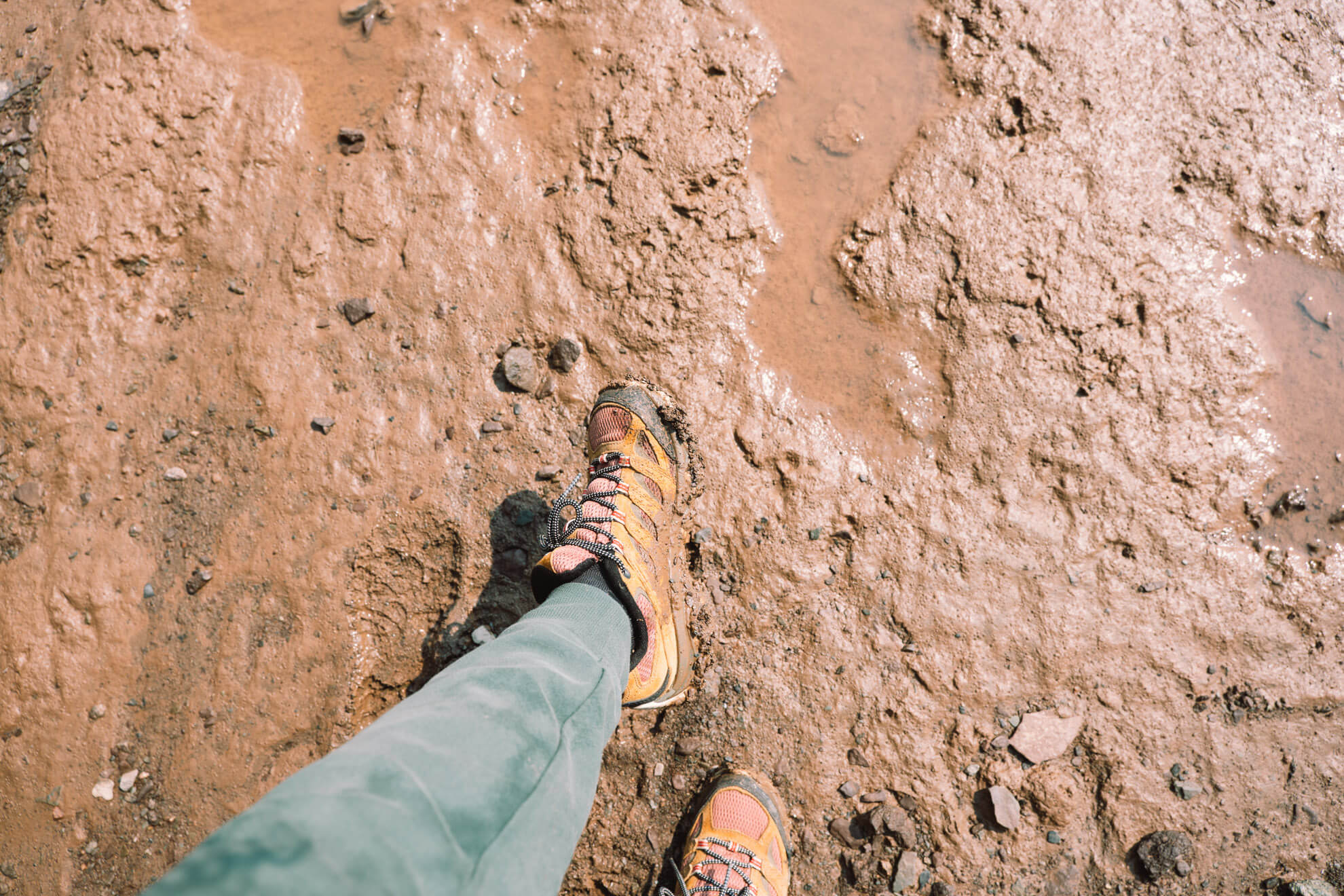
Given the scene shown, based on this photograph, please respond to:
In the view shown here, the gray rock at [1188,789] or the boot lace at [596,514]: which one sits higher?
the boot lace at [596,514]

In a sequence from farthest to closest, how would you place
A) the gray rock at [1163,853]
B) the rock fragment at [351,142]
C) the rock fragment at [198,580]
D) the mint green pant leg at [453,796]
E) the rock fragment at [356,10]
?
the rock fragment at [356,10]
the rock fragment at [351,142]
the rock fragment at [198,580]
the gray rock at [1163,853]
the mint green pant leg at [453,796]

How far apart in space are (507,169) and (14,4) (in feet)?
7.30

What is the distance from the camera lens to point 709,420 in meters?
2.45

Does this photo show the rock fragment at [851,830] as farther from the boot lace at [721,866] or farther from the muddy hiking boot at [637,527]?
the muddy hiking boot at [637,527]

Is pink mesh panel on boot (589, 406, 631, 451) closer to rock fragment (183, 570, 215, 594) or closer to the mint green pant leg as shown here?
the mint green pant leg

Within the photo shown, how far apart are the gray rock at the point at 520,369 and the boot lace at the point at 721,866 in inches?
64.8

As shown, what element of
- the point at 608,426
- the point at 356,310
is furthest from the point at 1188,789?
the point at 356,310

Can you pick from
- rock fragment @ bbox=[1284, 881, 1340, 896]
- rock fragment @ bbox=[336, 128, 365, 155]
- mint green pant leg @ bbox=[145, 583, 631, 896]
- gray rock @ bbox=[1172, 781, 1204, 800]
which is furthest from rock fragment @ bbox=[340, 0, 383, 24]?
rock fragment @ bbox=[1284, 881, 1340, 896]

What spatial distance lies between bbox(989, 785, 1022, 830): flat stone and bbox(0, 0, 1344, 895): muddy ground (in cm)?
4

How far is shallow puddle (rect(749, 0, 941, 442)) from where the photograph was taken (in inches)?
96.5

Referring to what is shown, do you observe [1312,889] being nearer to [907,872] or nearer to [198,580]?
[907,872]

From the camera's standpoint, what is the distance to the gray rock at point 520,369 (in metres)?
2.43

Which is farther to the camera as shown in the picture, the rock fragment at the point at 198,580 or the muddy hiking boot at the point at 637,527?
the rock fragment at the point at 198,580

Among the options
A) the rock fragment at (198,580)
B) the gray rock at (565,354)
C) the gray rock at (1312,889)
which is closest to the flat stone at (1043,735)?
the gray rock at (1312,889)
